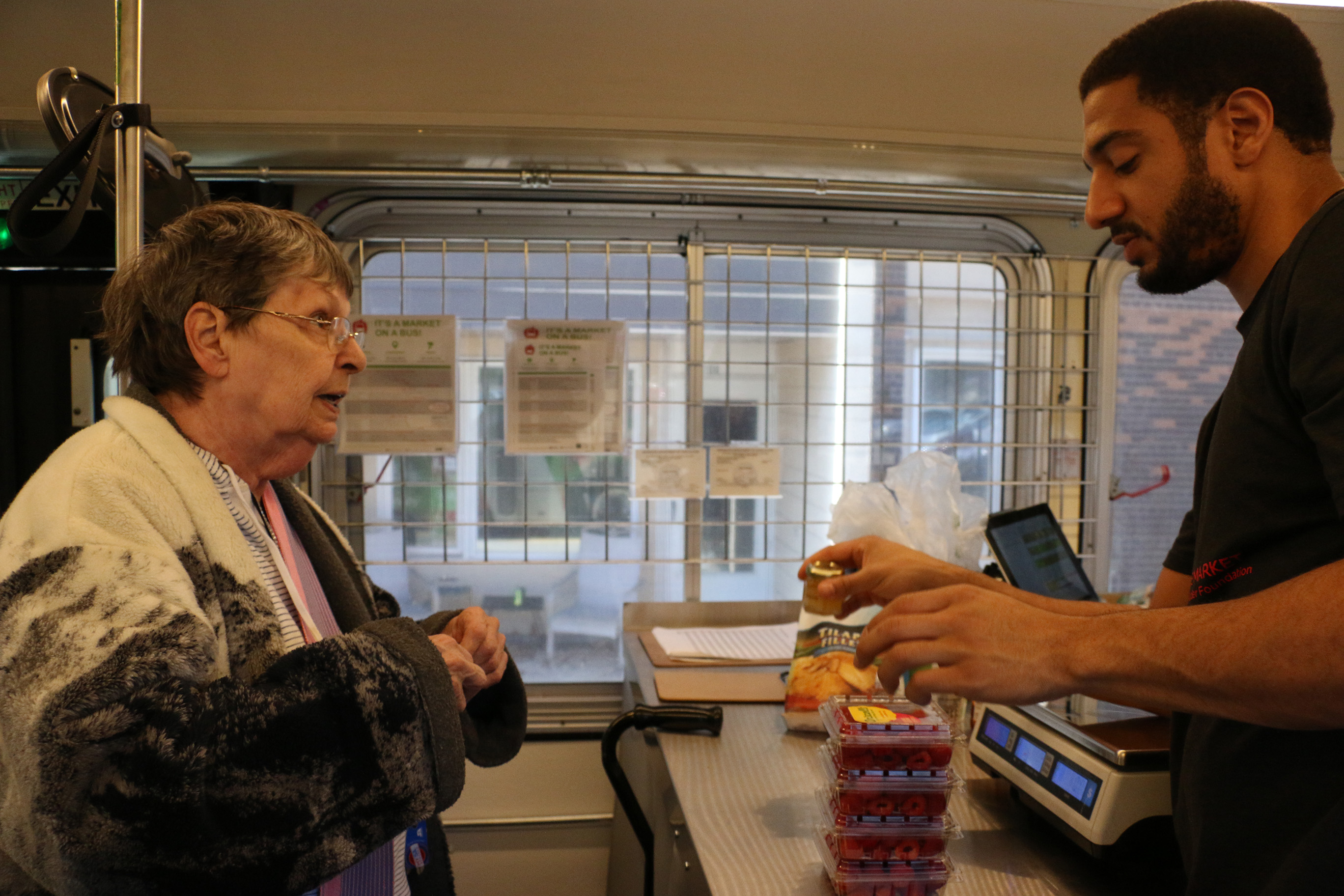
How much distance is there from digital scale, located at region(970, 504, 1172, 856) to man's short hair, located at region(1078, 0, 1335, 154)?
662 millimetres

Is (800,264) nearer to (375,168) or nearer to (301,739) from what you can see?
(375,168)

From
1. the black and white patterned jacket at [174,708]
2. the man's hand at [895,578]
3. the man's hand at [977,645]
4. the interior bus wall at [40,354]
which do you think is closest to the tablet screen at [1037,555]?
the man's hand at [895,578]

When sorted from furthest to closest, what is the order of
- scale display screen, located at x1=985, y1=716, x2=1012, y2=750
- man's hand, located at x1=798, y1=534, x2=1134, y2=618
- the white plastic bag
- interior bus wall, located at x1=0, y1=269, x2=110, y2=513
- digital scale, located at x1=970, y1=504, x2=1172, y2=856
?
interior bus wall, located at x1=0, y1=269, x2=110, y2=513 < the white plastic bag < scale display screen, located at x1=985, y1=716, x2=1012, y2=750 < man's hand, located at x1=798, y1=534, x2=1134, y2=618 < digital scale, located at x1=970, y1=504, x2=1172, y2=856

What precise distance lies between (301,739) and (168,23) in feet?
5.70

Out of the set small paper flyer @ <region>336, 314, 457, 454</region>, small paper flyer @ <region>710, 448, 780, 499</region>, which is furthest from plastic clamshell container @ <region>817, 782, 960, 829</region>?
small paper flyer @ <region>336, 314, 457, 454</region>

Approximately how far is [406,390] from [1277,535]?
198cm

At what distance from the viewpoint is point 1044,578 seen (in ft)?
6.07

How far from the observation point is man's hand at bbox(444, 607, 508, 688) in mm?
1354

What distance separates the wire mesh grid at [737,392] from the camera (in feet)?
7.98

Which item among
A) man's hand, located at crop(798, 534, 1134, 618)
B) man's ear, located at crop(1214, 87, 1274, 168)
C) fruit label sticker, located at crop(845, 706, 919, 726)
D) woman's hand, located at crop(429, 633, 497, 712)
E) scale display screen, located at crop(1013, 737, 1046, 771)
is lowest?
scale display screen, located at crop(1013, 737, 1046, 771)

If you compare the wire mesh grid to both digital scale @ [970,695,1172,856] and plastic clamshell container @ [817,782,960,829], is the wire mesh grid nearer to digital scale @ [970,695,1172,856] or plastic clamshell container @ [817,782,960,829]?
digital scale @ [970,695,1172,856]

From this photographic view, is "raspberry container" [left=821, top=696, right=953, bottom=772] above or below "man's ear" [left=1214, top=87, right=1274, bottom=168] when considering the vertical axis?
below

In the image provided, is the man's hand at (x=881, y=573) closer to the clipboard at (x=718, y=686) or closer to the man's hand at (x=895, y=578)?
the man's hand at (x=895, y=578)

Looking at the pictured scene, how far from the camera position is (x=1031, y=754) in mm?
1230
